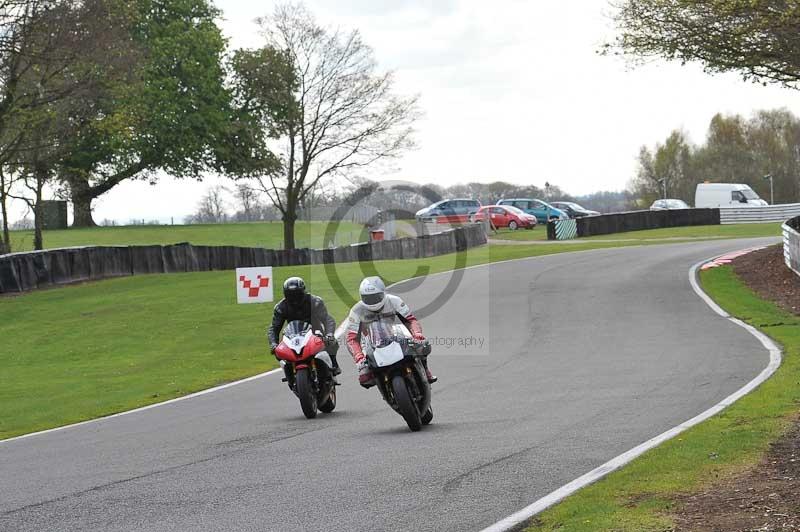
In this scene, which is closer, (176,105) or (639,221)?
(639,221)

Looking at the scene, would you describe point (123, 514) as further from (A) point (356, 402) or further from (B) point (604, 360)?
(B) point (604, 360)

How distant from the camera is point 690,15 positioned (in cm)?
3014

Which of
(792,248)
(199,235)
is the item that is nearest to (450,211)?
(199,235)

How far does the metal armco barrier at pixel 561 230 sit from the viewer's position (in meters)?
57.4

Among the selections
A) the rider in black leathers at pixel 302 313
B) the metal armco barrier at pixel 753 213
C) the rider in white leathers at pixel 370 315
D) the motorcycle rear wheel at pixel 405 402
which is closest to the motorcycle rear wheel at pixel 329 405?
the rider in black leathers at pixel 302 313

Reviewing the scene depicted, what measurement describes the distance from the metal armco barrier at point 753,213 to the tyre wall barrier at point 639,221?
0.87 metres

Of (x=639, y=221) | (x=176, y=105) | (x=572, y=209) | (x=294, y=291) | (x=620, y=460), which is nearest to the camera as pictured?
(x=620, y=460)

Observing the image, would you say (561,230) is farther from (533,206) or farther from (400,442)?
(400,442)

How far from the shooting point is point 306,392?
42.5ft

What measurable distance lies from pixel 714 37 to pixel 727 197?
42.1 meters

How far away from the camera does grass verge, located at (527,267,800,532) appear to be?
22.6 feet

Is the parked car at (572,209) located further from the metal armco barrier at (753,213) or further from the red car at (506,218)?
Result: the metal armco barrier at (753,213)

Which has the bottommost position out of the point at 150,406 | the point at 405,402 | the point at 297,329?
the point at 150,406

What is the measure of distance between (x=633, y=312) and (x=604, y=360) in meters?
6.91
